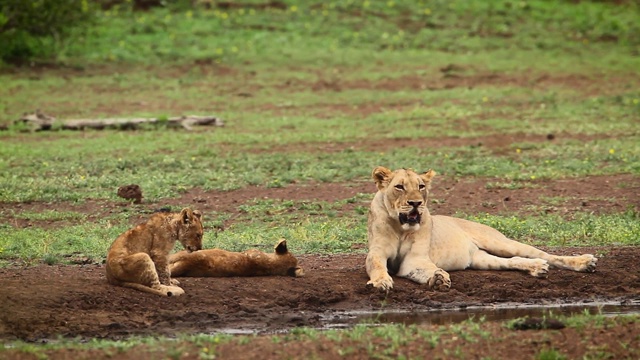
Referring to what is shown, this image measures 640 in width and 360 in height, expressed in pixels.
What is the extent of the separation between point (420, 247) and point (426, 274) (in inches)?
10.9

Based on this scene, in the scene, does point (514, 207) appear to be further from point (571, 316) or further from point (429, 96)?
point (429, 96)

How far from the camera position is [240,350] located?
776 cm

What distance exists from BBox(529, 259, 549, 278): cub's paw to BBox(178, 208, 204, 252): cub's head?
2.79 m

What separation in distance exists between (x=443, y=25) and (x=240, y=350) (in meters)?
21.6

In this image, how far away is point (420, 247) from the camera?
1014cm

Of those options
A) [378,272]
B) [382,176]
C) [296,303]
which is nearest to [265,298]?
[296,303]

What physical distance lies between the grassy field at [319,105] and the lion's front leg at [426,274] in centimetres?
146

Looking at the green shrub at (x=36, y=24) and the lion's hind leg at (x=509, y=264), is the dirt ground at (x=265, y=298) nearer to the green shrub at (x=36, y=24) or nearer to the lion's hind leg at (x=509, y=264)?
the lion's hind leg at (x=509, y=264)

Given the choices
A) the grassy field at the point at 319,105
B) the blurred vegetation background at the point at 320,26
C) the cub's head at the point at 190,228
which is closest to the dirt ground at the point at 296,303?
the cub's head at the point at 190,228

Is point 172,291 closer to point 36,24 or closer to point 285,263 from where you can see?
point 285,263

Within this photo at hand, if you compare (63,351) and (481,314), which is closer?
(63,351)

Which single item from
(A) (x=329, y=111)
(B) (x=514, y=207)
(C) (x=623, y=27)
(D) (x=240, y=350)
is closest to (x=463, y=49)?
(C) (x=623, y=27)

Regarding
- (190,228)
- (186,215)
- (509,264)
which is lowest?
(509,264)

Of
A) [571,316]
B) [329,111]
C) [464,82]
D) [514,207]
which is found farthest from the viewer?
[464,82]
